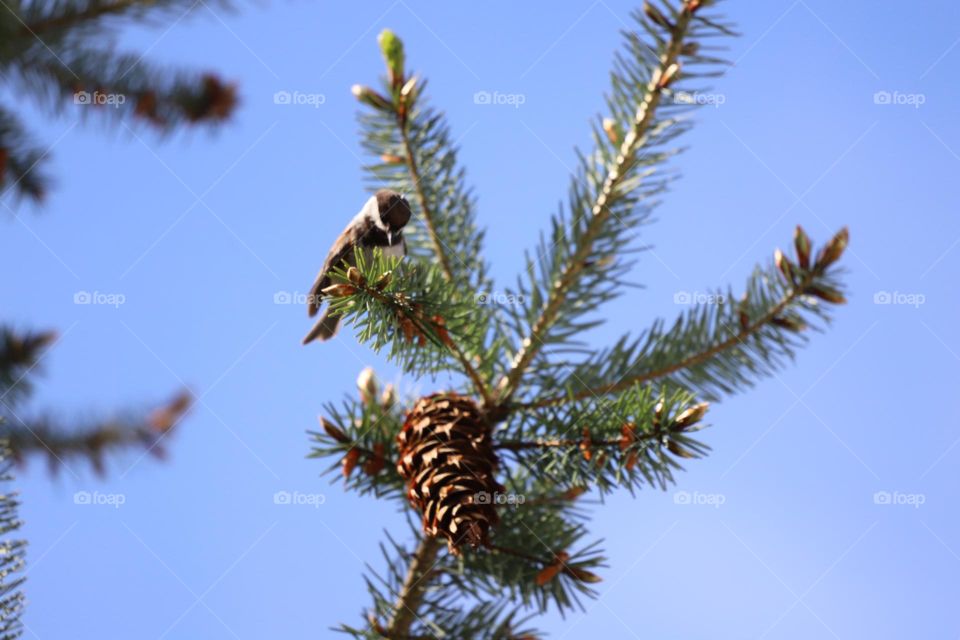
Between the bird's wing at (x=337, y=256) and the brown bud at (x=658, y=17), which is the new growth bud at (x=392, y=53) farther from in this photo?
the brown bud at (x=658, y=17)

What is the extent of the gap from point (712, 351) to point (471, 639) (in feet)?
3.25

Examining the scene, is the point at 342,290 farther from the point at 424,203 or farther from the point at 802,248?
the point at 802,248

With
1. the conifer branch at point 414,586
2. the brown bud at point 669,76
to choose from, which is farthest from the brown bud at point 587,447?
the brown bud at point 669,76

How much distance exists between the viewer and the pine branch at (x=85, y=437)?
2.07 m

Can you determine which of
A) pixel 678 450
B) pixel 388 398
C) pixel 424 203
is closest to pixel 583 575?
pixel 678 450

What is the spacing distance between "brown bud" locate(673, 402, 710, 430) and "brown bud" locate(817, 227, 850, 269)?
26.7 inches

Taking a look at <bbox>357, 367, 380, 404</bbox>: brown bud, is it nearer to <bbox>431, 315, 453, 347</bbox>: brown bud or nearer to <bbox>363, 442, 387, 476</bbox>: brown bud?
<bbox>363, 442, 387, 476</bbox>: brown bud

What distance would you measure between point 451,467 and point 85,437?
0.91 m

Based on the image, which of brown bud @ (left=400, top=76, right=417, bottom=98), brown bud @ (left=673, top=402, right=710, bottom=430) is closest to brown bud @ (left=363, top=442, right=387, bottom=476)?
brown bud @ (left=673, top=402, right=710, bottom=430)

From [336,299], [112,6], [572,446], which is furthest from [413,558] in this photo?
[112,6]

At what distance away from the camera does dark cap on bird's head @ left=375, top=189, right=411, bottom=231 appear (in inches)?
90.6

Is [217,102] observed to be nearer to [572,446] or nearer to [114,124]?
[114,124]

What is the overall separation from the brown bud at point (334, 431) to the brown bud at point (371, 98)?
95 centimetres

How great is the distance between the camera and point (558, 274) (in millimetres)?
2486
